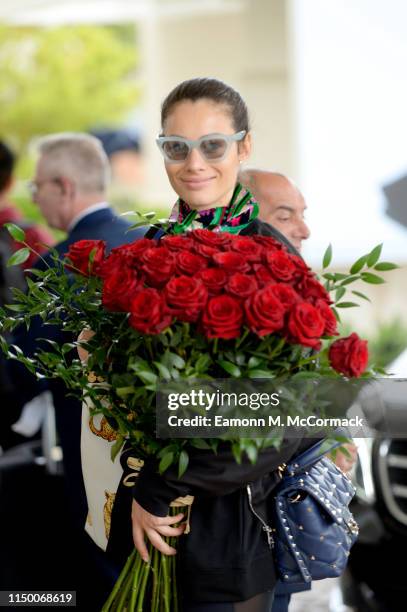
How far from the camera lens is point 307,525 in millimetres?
1943

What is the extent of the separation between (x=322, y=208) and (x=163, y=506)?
27.2 ft

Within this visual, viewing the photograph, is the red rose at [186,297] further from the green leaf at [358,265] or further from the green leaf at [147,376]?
the green leaf at [358,265]

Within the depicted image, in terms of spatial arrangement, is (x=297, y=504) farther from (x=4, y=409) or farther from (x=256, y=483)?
(x=4, y=409)

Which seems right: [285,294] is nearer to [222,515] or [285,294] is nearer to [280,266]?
[280,266]

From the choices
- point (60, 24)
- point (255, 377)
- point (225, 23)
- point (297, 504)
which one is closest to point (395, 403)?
point (297, 504)

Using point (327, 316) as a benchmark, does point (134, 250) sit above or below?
above

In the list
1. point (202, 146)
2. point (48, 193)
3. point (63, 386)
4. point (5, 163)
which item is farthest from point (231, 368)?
point (5, 163)

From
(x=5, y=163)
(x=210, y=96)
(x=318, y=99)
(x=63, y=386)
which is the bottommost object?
(x=318, y=99)

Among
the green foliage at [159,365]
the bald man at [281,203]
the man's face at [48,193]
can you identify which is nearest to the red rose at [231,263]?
the green foliage at [159,365]

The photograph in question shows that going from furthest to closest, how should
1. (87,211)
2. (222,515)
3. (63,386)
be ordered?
1. (87,211)
2. (63,386)
3. (222,515)

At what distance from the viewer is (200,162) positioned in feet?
6.60

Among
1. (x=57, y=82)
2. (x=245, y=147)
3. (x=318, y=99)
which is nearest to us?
(x=245, y=147)

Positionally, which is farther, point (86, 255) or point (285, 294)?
point (86, 255)

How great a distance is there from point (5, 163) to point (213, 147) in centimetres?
319
